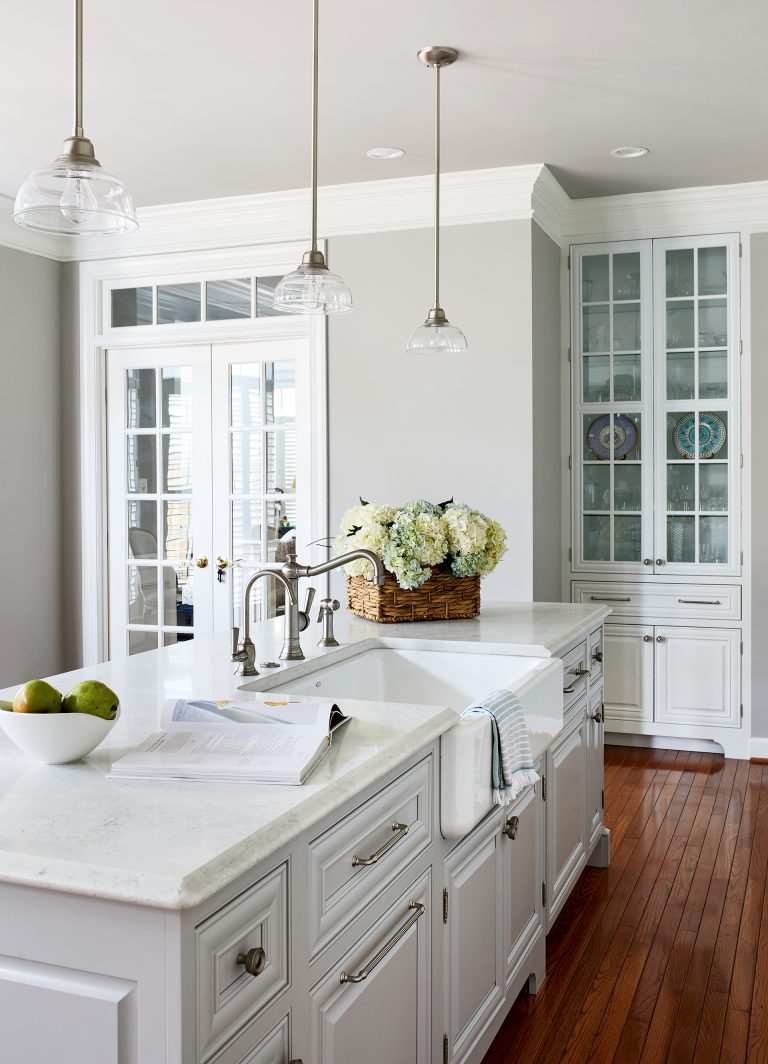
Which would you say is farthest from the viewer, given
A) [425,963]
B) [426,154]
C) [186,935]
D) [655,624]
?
[655,624]

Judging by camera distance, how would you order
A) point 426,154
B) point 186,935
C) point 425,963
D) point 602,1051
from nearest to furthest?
1. point 186,935
2. point 425,963
3. point 602,1051
4. point 426,154

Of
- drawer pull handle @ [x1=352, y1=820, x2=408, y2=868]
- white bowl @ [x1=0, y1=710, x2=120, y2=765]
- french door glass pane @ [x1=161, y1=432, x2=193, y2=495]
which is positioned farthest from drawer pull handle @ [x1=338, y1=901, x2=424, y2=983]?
french door glass pane @ [x1=161, y1=432, x2=193, y2=495]

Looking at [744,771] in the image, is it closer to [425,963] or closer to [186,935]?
[425,963]

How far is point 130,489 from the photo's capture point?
17.9 ft

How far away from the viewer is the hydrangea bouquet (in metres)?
3.06

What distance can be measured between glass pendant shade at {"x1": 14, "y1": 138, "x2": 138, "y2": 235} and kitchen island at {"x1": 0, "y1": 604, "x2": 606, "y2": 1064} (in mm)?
926

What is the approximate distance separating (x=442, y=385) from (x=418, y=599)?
5.92 feet

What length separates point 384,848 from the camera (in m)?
1.61

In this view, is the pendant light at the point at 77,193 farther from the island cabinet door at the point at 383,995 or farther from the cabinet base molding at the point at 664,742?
the cabinet base molding at the point at 664,742

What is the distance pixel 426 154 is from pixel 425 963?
3.52m

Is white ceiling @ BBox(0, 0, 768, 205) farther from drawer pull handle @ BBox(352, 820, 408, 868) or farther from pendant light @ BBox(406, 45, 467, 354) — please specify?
drawer pull handle @ BBox(352, 820, 408, 868)

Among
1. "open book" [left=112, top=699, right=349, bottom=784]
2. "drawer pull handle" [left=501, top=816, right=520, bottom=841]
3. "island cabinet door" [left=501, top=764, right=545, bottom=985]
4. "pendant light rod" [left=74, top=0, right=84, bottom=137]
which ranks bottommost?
"island cabinet door" [left=501, top=764, right=545, bottom=985]

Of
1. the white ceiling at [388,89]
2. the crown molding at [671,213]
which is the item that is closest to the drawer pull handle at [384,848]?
the white ceiling at [388,89]

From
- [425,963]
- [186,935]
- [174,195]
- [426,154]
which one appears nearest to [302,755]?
[186,935]
